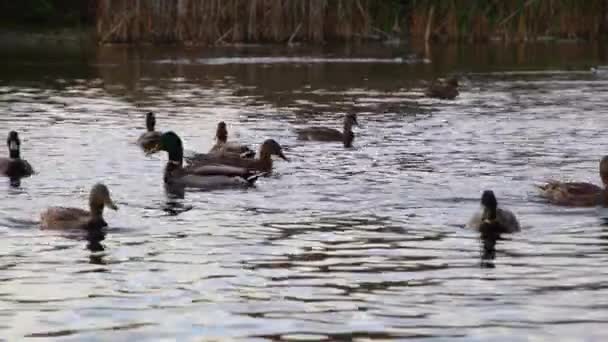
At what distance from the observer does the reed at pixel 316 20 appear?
169ft

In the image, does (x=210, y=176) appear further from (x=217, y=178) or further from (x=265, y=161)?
(x=265, y=161)

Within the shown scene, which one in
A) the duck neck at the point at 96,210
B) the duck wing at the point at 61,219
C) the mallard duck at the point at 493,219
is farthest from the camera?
the duck neck at the point at 96,210

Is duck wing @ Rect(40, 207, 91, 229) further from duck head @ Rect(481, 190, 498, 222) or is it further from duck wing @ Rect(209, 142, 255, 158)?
duck wing @ Rect(209, 142, 255, 158)

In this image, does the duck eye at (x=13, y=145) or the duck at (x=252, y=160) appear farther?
the duck eye at (x=13, y=145)

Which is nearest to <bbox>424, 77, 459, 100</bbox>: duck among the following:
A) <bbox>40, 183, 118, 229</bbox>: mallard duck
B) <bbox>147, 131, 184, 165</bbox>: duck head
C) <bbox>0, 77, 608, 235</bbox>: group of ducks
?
<bbox>0, 77, 608, 235</bbox>: group of ducks

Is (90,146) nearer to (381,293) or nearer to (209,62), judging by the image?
(381,293)

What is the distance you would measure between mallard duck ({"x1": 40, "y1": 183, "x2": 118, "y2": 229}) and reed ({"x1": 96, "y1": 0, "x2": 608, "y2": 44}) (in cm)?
3566

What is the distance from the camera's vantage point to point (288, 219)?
16.4 metres

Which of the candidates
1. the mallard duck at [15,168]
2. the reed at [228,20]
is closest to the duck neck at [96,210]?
the mallard duck at [15,168]

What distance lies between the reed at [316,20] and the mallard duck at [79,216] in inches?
1404

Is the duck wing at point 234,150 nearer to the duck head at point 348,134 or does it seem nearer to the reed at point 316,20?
the duck head at point 348,134

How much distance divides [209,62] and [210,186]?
89.1ft

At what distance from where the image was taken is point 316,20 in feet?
172

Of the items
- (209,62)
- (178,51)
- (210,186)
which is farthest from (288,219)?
(178,51)
